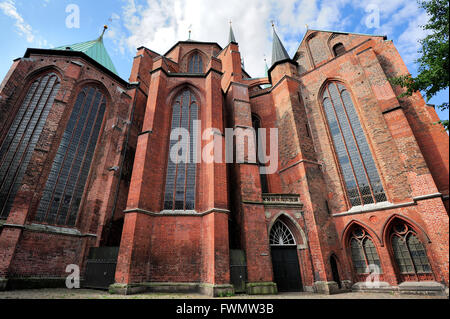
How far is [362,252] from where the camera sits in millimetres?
11297

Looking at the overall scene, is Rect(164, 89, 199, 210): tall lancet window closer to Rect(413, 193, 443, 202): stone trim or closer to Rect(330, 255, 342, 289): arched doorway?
Rect(330, 255, 342, 289): arched doorway

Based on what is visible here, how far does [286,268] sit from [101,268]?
9739mm

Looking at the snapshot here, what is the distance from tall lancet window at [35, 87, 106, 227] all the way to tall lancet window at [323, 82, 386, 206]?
16.9m

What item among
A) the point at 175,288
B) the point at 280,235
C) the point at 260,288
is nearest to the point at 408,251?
the point at 280,235

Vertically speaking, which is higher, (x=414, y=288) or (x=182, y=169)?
(x=182, y=169)

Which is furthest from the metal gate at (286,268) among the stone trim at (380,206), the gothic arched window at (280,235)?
the stone trim at (380,206)

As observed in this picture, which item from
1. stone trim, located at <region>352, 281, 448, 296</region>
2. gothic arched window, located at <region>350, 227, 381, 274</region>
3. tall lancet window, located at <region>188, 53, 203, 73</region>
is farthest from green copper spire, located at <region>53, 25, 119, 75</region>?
stone trim, located at <region>352, 281, 448, 296</region>

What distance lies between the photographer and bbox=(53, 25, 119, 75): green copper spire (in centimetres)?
1808

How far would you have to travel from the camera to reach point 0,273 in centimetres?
929

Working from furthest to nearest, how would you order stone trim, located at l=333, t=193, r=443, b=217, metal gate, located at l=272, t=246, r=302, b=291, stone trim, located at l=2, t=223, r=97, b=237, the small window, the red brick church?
the small window → metal gate, located at l=272, t=246, r=302, b=291 → stone trim, located at l=2, t=223, r=97, b=237 → the red brick church → stone trim, located at l=333, t=193, r=443, b=217

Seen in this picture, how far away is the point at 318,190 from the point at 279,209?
2759 millimetres

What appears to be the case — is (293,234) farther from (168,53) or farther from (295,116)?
(168,53)

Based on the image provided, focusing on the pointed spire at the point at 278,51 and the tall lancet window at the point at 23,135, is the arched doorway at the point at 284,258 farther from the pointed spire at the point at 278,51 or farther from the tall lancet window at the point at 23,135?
the tall lancet window at the point at 23,135

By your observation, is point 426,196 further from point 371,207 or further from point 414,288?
point 414,288
